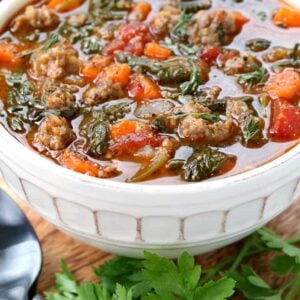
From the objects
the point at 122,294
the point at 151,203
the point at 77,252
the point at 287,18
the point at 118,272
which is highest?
the point at 287,18

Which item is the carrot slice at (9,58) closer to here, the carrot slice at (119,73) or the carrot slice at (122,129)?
the carrot slice at (119,73)

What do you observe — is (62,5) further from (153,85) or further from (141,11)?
(153,85)

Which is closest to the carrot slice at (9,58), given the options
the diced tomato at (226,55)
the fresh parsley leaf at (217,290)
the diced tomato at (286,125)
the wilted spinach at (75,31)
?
the wilted spinach at (75,31)

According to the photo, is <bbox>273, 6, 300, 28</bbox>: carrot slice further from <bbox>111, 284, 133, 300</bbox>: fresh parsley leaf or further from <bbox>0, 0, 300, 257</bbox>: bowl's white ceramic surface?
<bbox>111, 284, 133, 300</bbox>: fresh parsley leaf

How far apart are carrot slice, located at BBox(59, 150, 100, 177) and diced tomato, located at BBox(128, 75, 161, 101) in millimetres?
398

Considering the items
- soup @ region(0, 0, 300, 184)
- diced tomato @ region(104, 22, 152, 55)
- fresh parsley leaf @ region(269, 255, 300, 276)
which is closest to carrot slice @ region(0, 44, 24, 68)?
soup @ region(0, 0, 300, 184)

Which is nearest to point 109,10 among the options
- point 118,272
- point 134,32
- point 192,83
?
point 134,32

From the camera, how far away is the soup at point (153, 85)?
8.40 ft

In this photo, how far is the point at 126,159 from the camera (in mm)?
2543

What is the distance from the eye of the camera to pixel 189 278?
2500mm

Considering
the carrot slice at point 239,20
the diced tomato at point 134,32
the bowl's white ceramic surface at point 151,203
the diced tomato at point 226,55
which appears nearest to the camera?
the bowl's white ceramic surface at point 151,203

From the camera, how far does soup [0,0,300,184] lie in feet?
8.40

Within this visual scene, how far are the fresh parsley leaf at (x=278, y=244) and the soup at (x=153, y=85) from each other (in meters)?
0.45

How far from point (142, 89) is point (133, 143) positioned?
335 millimetres
